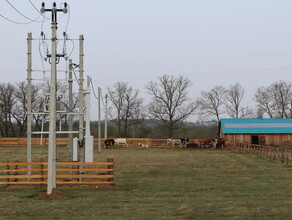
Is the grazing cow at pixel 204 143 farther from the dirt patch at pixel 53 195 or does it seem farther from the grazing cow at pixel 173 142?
the dirt patch at pixel 53 195

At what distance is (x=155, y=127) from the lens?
84.8m

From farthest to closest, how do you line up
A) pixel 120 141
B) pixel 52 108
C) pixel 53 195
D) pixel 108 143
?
pixel 120 141 → pixel 108 143 → pixel 52 108 → pixel 53 195

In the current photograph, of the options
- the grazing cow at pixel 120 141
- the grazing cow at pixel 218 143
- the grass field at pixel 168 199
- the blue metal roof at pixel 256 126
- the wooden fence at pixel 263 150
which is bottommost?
the grass field at pixel 168 199

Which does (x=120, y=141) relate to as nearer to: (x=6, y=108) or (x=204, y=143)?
(x=204, y=143)

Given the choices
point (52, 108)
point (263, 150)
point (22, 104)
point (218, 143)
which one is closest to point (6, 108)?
point (22, 104)

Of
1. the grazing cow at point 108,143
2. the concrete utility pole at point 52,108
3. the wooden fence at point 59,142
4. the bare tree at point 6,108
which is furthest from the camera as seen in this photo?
the bare tree at point 6,108

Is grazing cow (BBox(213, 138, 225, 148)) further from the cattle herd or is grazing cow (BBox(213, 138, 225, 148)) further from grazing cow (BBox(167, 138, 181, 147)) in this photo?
grazing cow (BBox(167, 138, 181, 147))

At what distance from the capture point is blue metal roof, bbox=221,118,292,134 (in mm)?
56688

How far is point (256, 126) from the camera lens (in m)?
58.1

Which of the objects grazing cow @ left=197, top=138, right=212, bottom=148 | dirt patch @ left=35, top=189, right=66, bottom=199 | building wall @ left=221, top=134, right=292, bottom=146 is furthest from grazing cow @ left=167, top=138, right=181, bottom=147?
dirt patch @ left=35, top=189, right=66, bottom=199

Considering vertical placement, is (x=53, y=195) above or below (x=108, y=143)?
below

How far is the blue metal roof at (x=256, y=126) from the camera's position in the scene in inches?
2232

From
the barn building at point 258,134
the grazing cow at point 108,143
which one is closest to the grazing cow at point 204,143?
the barn building at point 258,134

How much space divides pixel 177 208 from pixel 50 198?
14.5ft
